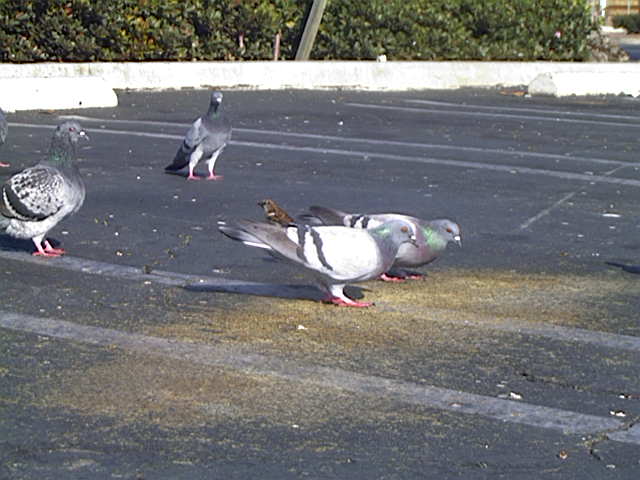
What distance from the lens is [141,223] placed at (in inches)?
380

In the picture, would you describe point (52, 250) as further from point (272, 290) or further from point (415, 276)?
point (415, 276)

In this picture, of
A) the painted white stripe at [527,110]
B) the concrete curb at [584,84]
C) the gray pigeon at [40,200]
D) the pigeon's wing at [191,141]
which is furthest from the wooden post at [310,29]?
the gray pigeon at [40,200]

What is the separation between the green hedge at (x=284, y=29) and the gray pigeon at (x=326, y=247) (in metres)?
14.9

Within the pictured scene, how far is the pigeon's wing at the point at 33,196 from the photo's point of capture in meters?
8.15

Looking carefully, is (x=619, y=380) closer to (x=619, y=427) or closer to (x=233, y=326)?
(x=619, y=427)

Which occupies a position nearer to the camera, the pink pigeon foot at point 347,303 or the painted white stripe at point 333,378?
the painted white stripe at point 333,378

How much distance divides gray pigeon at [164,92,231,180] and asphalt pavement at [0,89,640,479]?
21 centimetres

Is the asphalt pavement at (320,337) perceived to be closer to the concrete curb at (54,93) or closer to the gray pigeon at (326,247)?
the gray pigeon at (326,247)

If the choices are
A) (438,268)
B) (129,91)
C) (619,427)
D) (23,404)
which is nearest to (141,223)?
(438,268)

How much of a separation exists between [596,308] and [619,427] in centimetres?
216

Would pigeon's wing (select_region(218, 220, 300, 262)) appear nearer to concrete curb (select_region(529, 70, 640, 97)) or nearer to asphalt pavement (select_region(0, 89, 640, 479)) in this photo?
asphalt pavement (select_region(0, 89, 640, 479))

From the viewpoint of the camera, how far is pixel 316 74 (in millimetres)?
21828

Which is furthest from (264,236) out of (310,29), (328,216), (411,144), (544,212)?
(310,29)

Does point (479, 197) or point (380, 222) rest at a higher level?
point (380, 222)
